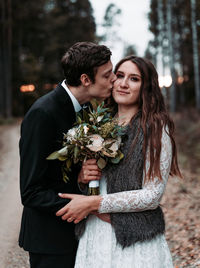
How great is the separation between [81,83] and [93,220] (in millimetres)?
1156

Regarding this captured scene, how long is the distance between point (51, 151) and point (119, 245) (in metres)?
0.93

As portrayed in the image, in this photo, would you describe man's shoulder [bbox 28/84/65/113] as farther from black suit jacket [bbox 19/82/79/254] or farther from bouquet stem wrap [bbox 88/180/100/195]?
bouquet stem wrap [bbox 88/180/100/195]

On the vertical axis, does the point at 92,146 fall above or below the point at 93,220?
above

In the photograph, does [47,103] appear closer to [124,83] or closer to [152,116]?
[124,83]

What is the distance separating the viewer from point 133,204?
2.35 metres

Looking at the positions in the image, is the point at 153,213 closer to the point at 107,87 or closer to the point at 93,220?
the point at 93,220

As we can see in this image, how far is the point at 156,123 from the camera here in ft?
8.06

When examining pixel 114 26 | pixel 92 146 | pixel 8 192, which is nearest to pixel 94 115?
pixel 92 146

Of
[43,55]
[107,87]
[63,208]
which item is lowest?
[63,208]

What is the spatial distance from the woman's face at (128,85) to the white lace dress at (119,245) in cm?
48

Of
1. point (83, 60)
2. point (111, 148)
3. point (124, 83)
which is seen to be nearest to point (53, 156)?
point (111, 148)

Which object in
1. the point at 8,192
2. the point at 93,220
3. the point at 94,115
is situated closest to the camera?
the point at 94,115

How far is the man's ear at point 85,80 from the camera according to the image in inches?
101

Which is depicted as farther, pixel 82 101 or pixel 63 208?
pixel 82 101
